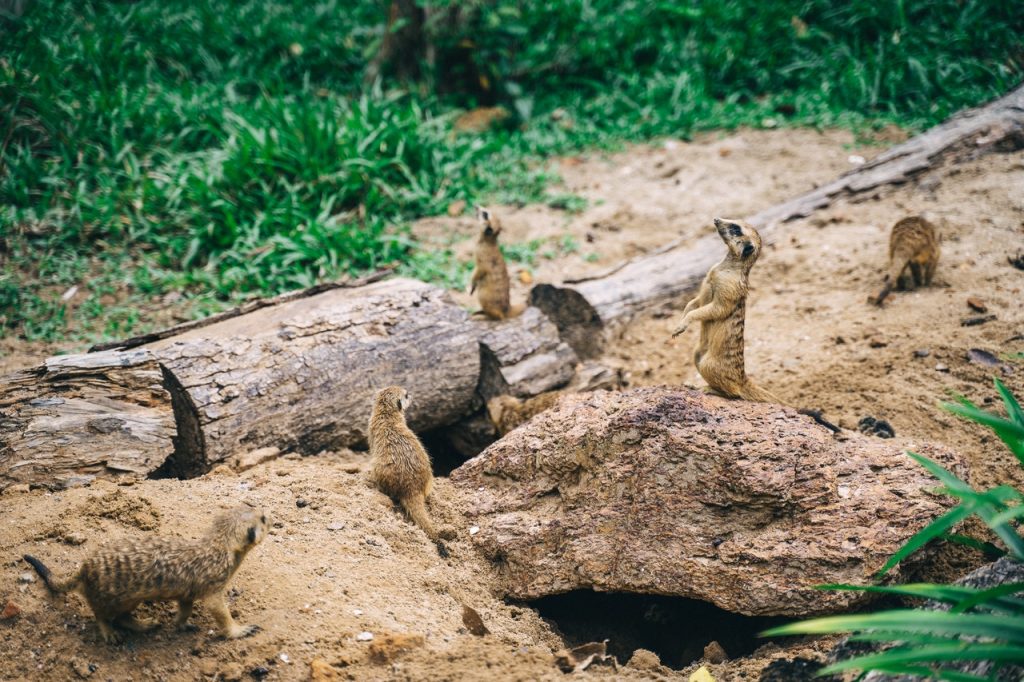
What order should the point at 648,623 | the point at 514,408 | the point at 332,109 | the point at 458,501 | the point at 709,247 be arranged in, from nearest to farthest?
the point at 648,623 → the point at 458,501 → the point at 514,408 → the point at 709,247 → the point at 332,109

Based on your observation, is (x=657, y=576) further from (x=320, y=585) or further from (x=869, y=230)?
(x=869, y=230)

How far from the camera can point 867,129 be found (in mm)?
8203

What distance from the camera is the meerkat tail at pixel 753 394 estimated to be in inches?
159

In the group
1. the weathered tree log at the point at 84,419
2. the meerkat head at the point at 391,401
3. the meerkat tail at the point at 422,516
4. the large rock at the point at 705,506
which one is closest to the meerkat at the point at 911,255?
the large rock at the point at 705,506

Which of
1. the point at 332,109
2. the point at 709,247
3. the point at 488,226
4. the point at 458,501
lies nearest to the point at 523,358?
the point at 488,226

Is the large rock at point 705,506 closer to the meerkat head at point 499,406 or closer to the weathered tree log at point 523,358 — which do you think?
the meerkat head at point 499,406

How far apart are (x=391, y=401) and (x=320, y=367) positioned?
545 millimetres

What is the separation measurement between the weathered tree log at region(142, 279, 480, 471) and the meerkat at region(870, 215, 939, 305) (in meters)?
2.93

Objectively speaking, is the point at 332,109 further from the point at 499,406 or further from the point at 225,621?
the point at 225,621

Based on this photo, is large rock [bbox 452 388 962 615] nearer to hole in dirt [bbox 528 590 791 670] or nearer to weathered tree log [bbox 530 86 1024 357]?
hole in dirt [bbox 528 590 791 670]

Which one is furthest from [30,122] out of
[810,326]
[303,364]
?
[810,326]

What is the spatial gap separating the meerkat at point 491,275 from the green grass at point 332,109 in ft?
2.89

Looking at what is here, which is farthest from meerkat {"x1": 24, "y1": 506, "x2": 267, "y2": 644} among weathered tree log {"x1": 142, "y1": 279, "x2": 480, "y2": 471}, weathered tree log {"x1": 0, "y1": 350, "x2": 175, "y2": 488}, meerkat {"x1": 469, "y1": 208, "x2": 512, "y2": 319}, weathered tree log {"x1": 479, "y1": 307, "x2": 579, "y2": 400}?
meerkat {"x1": 469, "y1": 208, "x2": 512, "y2": 319}

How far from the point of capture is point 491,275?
5.44 metres
